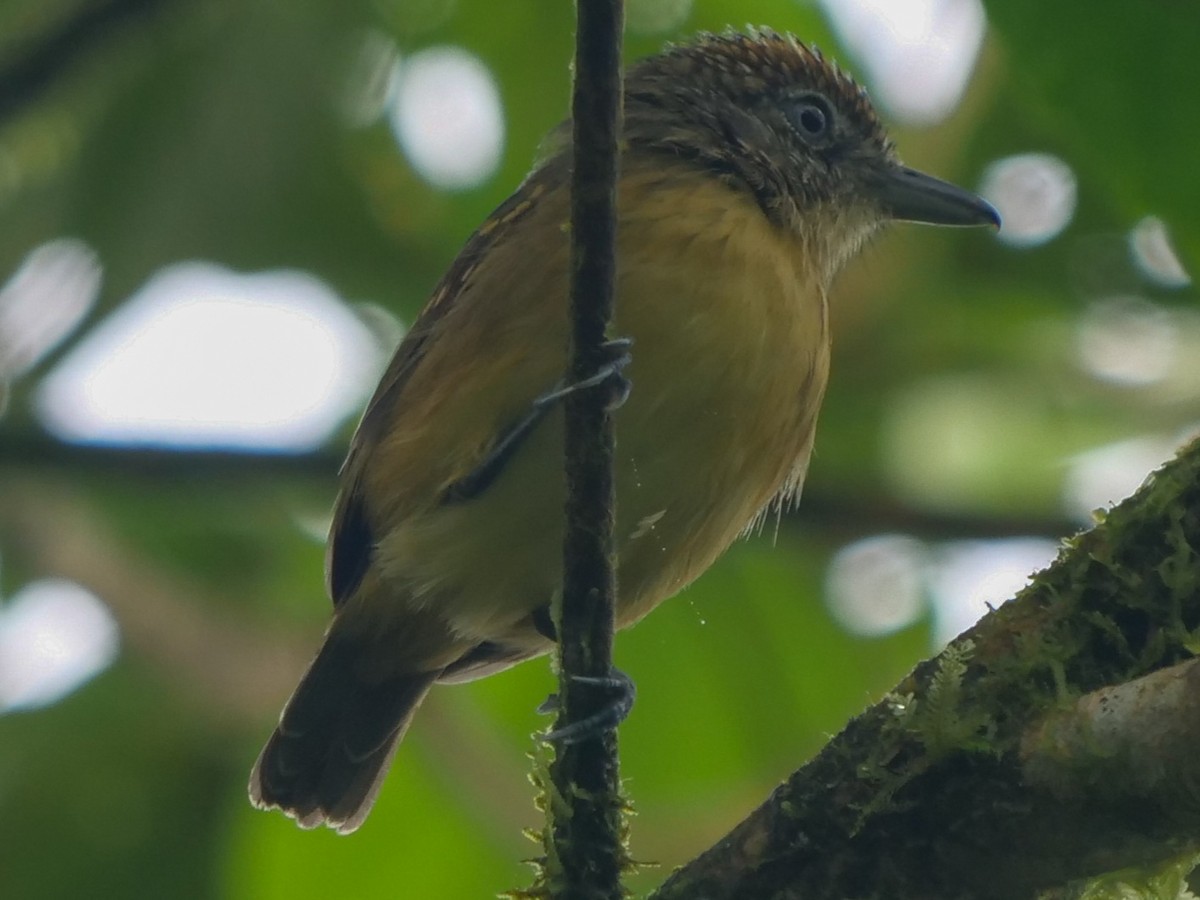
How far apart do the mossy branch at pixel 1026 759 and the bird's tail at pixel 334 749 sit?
1.88 m

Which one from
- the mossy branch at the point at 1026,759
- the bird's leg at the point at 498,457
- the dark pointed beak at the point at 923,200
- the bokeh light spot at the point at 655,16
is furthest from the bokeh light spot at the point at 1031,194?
the mossy branch at the point at 1026,759

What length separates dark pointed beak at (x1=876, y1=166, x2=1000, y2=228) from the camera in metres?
4.91

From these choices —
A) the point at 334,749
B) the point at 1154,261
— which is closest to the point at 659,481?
the point at 334,749

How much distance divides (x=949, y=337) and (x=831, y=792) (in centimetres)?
359

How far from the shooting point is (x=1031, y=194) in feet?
18.1

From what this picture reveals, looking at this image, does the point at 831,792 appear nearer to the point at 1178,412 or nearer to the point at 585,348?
the point at 585,348

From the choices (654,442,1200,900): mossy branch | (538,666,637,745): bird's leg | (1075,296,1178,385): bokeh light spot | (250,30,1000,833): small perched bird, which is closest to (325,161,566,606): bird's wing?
(250,30,1000,833): small perched bird

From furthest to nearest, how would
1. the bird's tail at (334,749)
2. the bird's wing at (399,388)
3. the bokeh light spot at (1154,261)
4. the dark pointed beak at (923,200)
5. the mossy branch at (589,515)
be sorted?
the bokeh light spot at (1154,261)
the dark pointed beak at (923,200)
the bird's tail at (334,749)
the bird's wing at (399,388)
the mossy branch at (589,515)

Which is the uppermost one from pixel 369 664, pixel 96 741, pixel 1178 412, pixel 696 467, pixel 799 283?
pixel 1178 412

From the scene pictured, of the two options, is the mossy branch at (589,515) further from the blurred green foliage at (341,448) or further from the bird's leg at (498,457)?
the blurred green foliage at (341,448)

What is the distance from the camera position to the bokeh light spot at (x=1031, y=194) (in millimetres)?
5441

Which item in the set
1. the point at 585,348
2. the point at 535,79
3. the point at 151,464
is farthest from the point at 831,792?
the point at 535,79

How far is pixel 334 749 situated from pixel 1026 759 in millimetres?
2407

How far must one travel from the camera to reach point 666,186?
3.96 m
